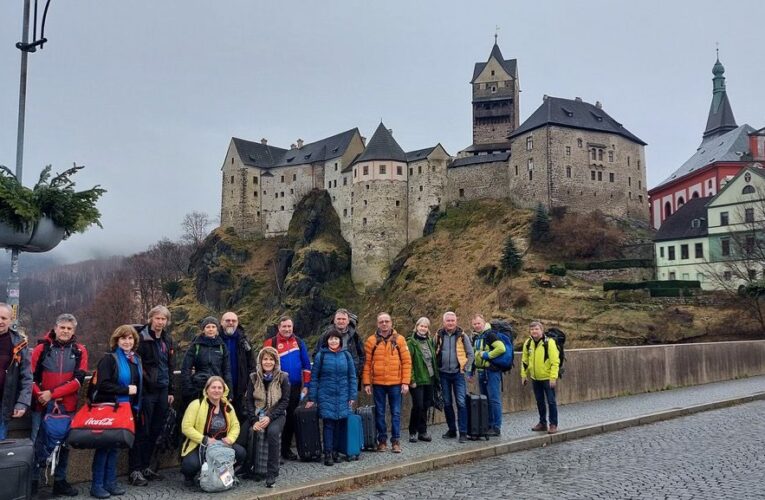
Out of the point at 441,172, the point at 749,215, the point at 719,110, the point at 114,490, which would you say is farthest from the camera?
the point at 719,110

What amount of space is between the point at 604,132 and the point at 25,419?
6364 centimetres

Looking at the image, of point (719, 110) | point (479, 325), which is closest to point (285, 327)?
point (479, 325)

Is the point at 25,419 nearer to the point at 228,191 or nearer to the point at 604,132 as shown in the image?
the point at 604,132

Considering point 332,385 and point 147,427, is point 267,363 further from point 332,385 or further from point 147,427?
point 147,427

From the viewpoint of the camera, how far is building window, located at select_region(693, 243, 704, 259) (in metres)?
50.2

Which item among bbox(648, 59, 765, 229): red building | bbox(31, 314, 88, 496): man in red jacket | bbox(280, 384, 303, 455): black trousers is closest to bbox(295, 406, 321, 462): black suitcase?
bbox(280, 384, 303, 455): black trousers

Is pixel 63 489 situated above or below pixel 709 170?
below

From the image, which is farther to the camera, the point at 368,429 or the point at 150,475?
the point at 368,429

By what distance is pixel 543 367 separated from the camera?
11141 millimetres

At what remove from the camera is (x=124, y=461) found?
8266 millimetres

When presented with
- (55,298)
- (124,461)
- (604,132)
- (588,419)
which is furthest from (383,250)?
(55,298)

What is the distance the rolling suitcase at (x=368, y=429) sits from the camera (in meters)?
9.86

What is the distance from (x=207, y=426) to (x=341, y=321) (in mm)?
2559

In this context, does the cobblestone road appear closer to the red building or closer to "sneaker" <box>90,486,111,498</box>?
"sneaker" <box>90,486,111,498</box>
